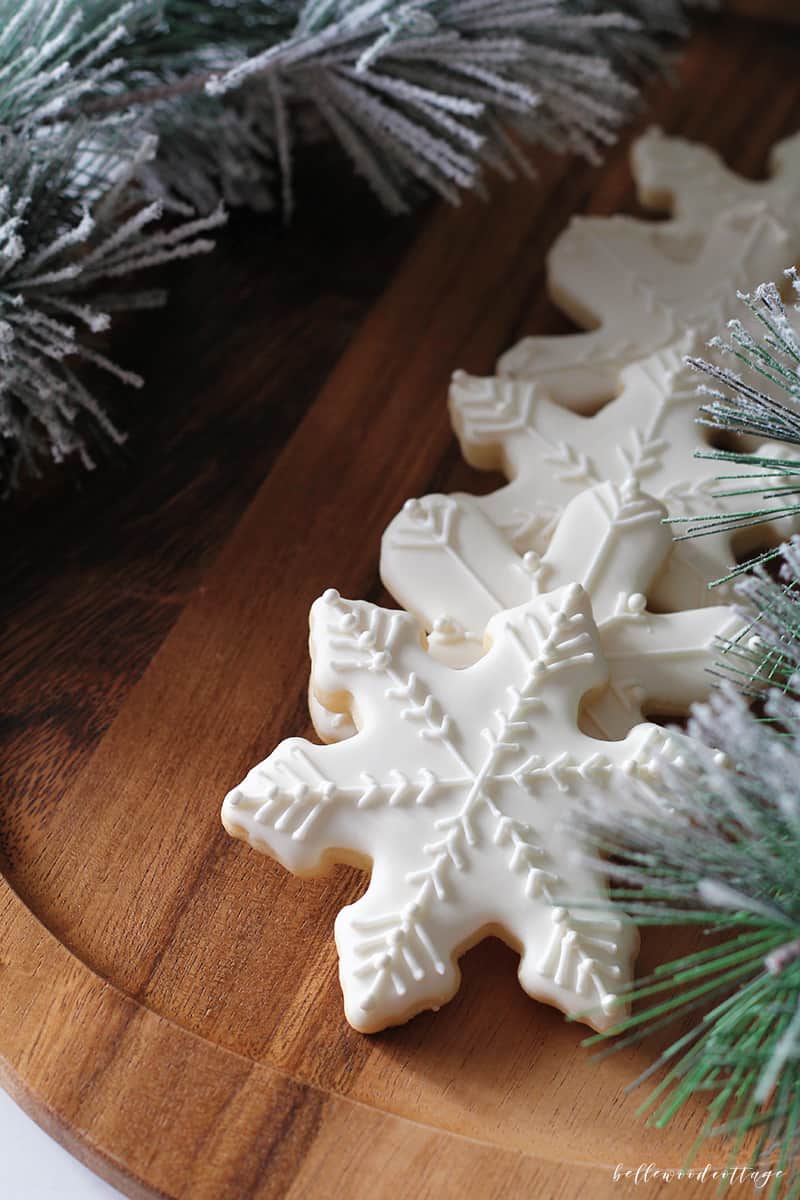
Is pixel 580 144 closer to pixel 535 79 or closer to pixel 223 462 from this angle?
pixel 535 79

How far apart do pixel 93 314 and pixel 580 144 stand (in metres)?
0.45

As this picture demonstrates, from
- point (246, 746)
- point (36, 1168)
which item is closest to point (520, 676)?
point (246, 746)

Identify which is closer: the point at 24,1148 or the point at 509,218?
the point at 24,1148

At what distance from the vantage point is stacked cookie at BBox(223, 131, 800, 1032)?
2.27ft

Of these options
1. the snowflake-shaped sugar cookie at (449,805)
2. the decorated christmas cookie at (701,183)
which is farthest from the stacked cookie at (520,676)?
the decorated christmas cookie at (701,183)

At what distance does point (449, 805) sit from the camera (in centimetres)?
71

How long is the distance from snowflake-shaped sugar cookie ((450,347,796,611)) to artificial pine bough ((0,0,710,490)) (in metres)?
0.18

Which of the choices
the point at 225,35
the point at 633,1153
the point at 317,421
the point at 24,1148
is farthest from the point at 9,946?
the point at 225,35

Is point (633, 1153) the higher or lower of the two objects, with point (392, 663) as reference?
lower

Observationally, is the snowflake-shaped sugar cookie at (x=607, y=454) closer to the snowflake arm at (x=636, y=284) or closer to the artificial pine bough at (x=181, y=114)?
the snowflake arm at (x=636, y=284)

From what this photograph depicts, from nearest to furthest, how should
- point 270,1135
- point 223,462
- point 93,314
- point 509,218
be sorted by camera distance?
point 270,1135
point 93,314
point 223,462
point 509,218

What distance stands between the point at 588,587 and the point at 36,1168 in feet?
1.59

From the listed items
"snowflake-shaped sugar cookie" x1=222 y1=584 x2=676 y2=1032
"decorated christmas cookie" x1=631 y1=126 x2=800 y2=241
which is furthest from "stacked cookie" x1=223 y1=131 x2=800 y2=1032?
"decorated christmas cookie" x1=631 y1=126 x2=800 y2=241

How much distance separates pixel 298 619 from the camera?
35.5 inches
